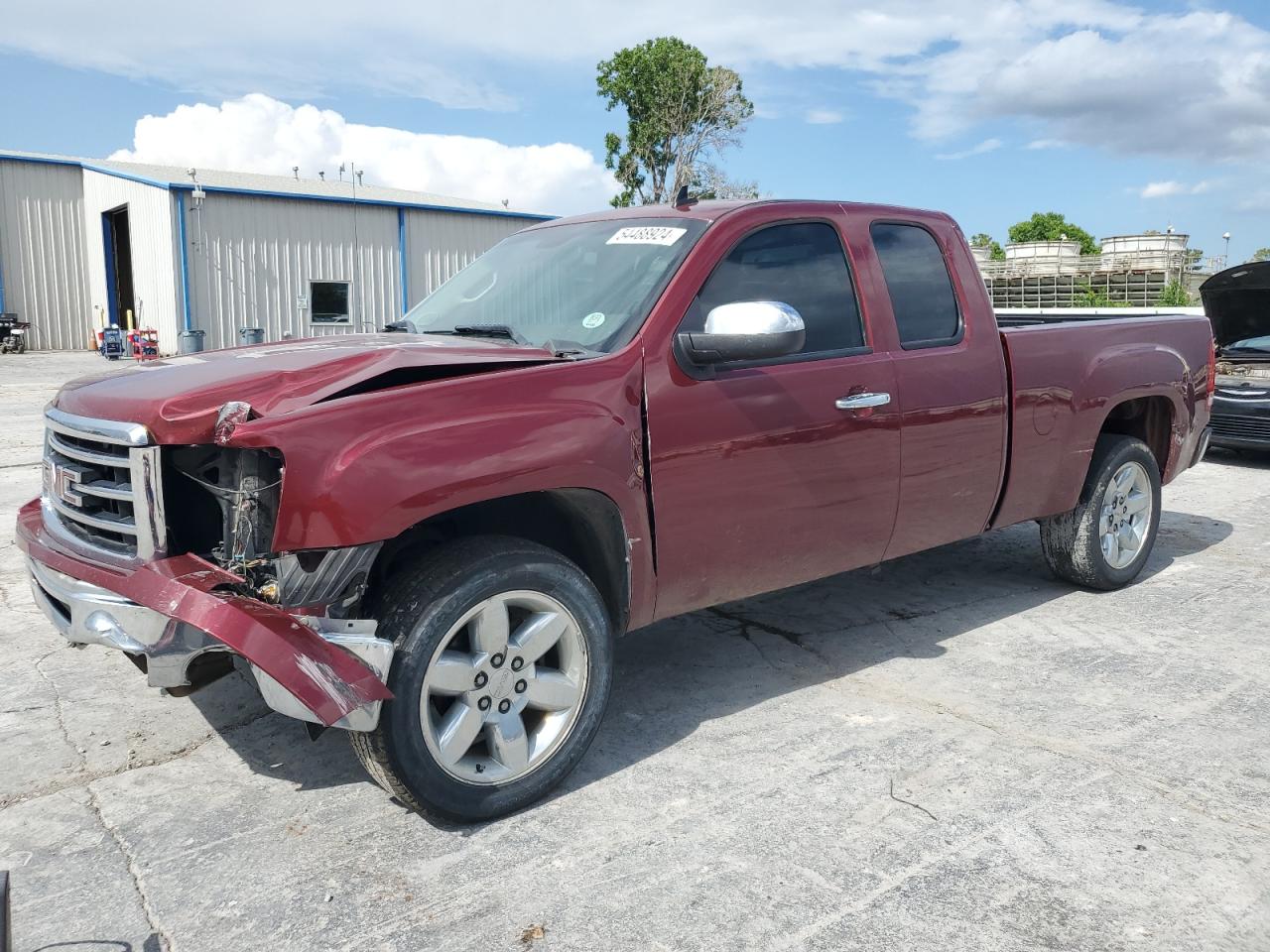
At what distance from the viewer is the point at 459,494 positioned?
2961 millimetres

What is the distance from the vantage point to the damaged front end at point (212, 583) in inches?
107

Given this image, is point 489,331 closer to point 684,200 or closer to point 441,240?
point 684,200

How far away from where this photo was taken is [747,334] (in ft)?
11.2

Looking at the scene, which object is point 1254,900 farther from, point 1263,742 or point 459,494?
point 459,494

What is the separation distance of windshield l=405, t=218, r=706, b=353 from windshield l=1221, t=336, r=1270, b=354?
879 cm

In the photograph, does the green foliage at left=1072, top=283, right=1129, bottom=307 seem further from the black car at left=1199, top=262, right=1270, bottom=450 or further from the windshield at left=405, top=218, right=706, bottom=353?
the windshield at left=405, top=218, right=706, bottom=353

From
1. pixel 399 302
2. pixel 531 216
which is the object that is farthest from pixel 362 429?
pixel 531 216

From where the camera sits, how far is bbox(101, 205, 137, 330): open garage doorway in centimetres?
2853

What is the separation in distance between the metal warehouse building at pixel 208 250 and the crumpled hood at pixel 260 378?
19.0 m

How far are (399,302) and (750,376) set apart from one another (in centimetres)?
2468

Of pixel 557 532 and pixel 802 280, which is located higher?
pixel 802 280

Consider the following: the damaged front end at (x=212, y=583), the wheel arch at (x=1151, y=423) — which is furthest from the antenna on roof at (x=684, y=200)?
the wheel arch at (x=1151, y=423)

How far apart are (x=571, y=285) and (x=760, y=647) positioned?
1912mm

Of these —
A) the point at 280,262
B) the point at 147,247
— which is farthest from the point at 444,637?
the point at 147,247
